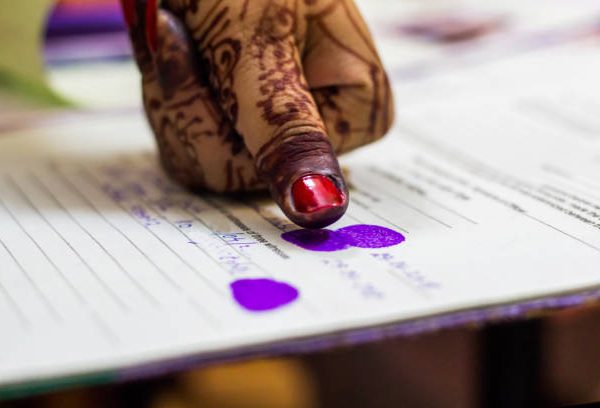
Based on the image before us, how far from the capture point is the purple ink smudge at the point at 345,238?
0.36 m

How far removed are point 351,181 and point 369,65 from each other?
7cm

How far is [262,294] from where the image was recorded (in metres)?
0.31

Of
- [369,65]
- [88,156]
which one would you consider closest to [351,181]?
[369,65]

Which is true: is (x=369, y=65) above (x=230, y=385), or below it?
above

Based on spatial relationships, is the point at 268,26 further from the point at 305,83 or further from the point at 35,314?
the point at 35,314

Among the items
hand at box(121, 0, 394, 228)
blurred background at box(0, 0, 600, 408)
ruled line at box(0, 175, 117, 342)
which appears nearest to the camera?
ruled line at box(0, 175, 117, 342)

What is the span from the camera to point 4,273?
1.10 ft

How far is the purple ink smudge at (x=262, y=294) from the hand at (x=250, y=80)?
6 centimetres

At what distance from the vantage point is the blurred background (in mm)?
553

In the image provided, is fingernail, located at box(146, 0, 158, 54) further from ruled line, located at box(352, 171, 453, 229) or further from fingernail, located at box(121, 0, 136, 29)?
ruled line, located at box(352, 171, 453, 229)

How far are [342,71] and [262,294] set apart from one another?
0.14m

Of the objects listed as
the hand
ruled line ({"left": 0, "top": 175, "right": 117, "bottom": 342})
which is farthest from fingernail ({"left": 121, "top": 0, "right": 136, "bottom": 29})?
ruled line ({"left": 0, "top": 175, "right": 117, "bottom": 342})

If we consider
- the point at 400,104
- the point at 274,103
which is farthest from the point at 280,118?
the point at 400,104

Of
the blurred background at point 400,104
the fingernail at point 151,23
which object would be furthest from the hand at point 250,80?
the blurred background at point 400,104
